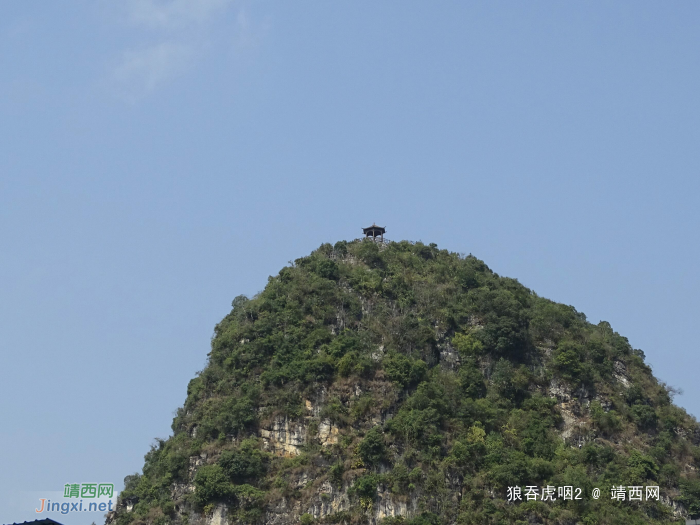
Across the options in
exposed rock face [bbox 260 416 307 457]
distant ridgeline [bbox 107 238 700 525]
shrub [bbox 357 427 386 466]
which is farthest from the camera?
exposed rock face [bbox 260 416 307 457]

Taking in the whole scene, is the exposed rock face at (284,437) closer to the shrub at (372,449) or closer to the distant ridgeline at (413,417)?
the distant ridgeline at (413,417)

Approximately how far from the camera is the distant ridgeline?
6044 cm

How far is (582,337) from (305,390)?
1966cm

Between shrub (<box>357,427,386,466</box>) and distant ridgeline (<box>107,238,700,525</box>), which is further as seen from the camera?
shrub (<box>357,427,386,466</box>)

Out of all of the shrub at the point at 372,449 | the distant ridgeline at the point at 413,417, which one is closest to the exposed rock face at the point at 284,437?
the distant ridgeline at the point at 413,417

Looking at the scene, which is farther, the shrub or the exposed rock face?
the exposed rock face

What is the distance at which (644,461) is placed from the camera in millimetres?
63375

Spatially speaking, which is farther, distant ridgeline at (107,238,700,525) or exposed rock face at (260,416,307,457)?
exposed rock face at (260,416,307,457)

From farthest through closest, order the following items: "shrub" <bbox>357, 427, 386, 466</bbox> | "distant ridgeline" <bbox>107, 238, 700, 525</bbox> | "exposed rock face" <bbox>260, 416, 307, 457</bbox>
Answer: "exposed rock face" <bbox>260, 416, 307, 457</bbox> < "shrub" <bbox>357, 427, 386, 466</bbox> < "distant ridgeline" <bbox>107, 238, 700, 525</bbox>

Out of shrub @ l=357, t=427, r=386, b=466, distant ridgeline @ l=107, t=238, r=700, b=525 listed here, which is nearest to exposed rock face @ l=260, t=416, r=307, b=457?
distant ridgeline @ l=107, t=238, r=700, b=525

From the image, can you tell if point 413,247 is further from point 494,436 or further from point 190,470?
point 190,470

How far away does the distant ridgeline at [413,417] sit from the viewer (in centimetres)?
6044

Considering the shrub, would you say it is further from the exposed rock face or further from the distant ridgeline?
the exposed rock face

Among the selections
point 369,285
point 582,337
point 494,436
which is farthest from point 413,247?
point 494,436
